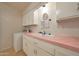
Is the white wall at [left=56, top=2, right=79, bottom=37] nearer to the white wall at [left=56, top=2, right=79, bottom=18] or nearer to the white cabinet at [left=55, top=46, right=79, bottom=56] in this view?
the white wall at [left=56, top=2, right=79, bottom=18]

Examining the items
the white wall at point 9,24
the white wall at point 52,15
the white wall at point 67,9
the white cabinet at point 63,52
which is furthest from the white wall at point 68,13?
the white wall at point 9,24

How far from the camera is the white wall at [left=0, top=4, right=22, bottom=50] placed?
160 centimetres

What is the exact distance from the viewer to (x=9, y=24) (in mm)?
1628

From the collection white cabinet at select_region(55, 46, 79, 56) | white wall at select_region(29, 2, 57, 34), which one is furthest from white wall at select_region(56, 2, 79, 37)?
white cabinet at select_region(55, 46, 79, 56)

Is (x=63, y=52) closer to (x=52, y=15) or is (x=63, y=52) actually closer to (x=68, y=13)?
(x=68, y=13)

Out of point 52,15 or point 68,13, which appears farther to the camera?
point 52,15

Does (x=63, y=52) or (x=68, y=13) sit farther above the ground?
(x=68, y=13)

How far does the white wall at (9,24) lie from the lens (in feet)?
5.25

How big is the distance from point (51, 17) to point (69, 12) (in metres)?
0.74

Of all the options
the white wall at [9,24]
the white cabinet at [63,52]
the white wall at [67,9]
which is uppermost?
the white wall at [67,9]

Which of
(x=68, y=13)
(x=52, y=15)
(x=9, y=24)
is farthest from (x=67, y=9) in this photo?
(x=9, y=24)

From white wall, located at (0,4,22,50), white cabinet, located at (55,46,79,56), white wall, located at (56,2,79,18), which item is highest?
white wall, located at (56,2,79,18)

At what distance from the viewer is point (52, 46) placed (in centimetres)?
127

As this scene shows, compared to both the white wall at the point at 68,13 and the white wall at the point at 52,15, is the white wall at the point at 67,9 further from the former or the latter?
the white wall at the point at 52,15
